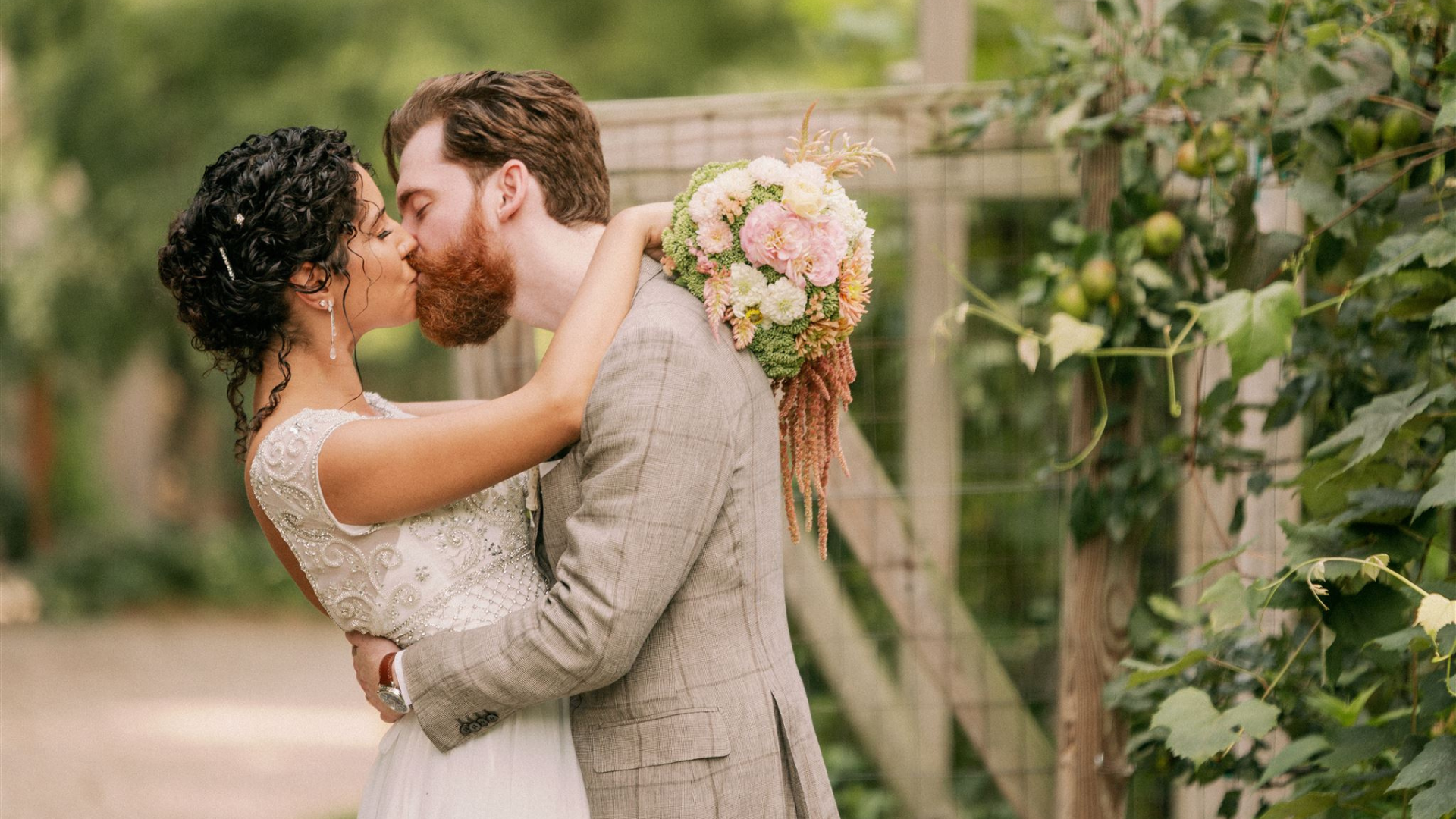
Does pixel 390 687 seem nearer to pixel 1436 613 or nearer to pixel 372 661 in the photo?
Answer: pixel 372 661

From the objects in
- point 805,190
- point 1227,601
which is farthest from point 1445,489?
point 805,190

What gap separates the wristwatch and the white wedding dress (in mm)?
42

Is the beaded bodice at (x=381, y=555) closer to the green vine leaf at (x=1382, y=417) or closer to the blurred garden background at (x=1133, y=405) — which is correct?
the blurred garden background at (x=1133, y=405)

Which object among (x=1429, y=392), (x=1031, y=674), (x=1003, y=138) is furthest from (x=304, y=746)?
(x=1429, y=392)

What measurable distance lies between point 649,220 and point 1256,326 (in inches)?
39.0

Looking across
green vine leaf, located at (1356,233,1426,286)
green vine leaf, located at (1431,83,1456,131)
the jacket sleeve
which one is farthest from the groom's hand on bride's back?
green vine leaf, located at (1431,83,1456,131)

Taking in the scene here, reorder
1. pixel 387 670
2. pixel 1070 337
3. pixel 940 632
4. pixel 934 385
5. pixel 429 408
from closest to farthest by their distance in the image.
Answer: pixel 387 670, pixel 429 408, pixel 1070 337, pixel 940 632, pixel 934 385

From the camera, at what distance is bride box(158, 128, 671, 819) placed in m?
1.79

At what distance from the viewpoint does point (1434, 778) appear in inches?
71.2

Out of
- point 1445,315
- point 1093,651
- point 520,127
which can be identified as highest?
point 520,127

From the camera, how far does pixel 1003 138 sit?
114 inches

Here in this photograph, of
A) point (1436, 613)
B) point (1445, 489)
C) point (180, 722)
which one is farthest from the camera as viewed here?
point (180, 722)

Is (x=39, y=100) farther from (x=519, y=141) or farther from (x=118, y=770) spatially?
(x=519, y=141)

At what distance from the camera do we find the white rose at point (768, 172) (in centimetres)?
181
